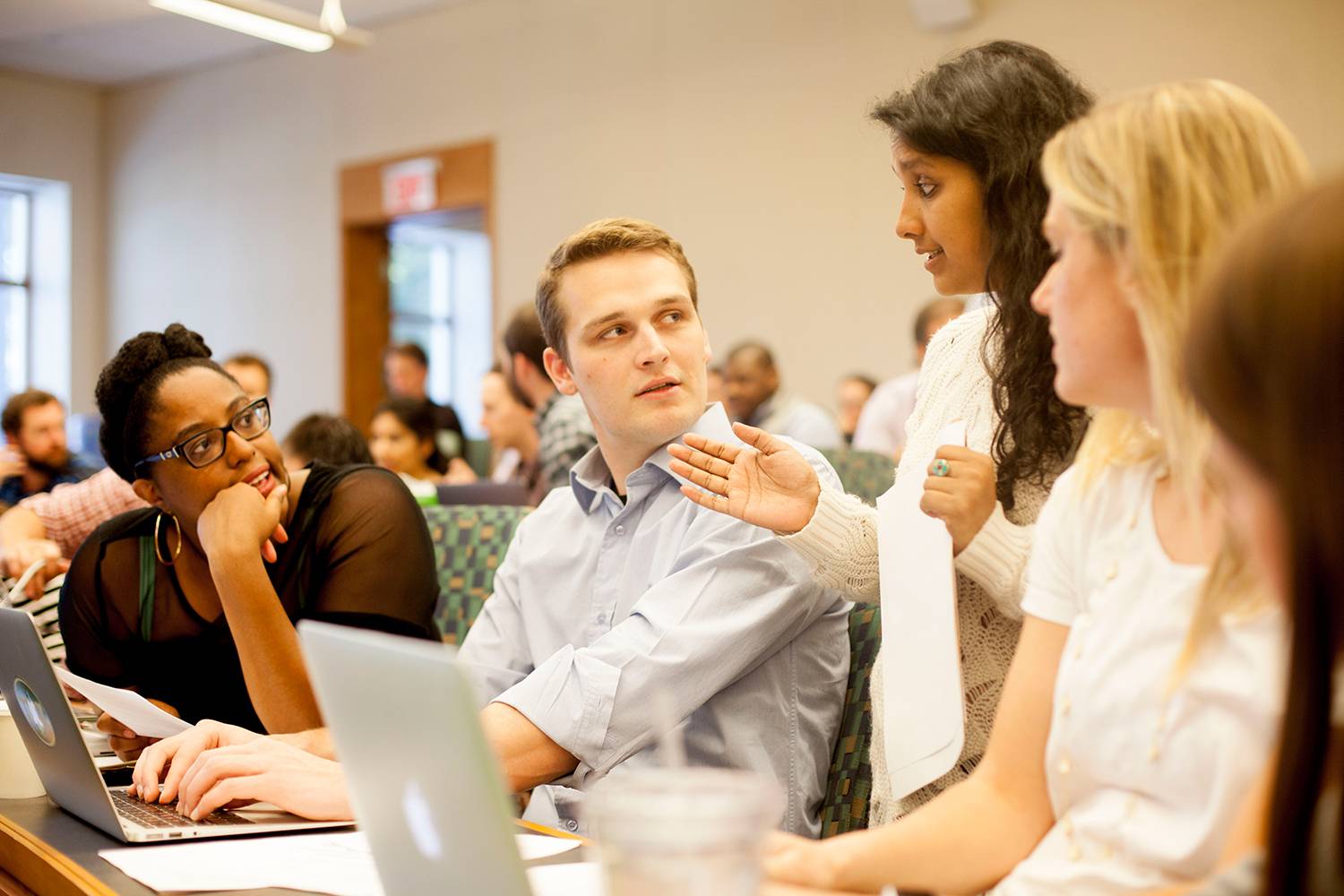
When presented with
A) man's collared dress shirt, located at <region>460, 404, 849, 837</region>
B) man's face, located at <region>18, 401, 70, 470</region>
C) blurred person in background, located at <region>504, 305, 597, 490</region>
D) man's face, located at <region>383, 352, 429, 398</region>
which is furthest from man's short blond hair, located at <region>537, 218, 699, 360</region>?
man's face, located at <region>383, 352, 429, 398</region>

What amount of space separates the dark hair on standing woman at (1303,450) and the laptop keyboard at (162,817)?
98cm

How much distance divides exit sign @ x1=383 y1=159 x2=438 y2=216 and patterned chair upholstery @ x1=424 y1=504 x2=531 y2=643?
219 inches

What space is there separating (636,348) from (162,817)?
79 centimetres

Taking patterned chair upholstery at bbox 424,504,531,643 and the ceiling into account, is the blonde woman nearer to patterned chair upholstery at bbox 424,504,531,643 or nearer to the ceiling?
patterned chair upholstery at bbox 424,504,531,643

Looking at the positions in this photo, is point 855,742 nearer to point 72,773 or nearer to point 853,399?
point 72,773

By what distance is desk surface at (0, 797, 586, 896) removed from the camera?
1040 mm

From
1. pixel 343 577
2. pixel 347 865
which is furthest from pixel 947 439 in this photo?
pixel 343 577

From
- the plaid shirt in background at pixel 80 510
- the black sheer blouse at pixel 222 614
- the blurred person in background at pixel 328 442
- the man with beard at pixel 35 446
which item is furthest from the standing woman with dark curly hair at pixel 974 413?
the man with beard at pixel 35 446

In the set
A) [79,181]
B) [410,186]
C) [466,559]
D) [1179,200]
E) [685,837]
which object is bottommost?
[466,559]

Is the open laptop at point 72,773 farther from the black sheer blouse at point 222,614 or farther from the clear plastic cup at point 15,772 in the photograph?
the black sheer blouse at point 222,614

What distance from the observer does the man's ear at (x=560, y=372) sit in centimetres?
184

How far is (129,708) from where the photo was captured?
57.5 inches

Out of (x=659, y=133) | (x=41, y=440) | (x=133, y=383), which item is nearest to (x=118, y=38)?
(x=659, y=133)

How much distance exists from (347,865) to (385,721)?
403mm
